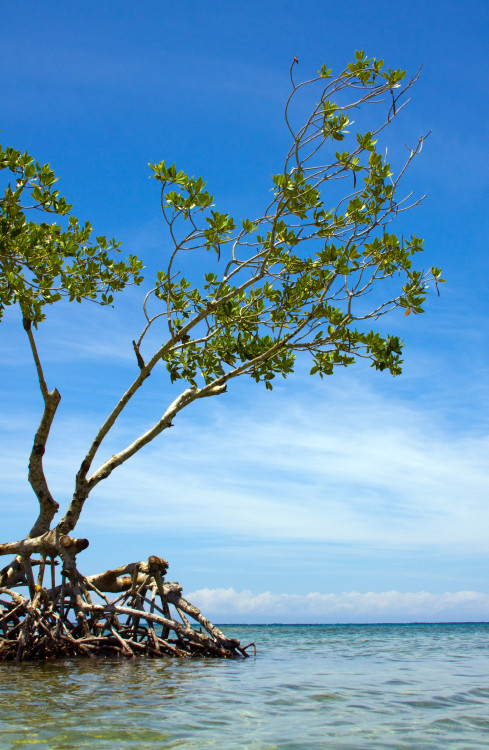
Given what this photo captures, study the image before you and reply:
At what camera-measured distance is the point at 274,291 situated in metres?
10.9

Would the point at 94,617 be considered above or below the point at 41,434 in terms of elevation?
below

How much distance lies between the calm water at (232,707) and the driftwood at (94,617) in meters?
0.71

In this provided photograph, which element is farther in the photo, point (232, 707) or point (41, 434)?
point (41, 434)

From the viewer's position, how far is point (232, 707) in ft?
20.7

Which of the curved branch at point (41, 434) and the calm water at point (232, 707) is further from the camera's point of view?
the curved branch at point (41, 434)

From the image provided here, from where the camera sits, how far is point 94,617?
1110cm

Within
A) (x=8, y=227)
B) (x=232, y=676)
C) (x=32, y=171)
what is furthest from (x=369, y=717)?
(x=32, y=171)

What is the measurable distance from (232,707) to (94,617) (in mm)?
5473

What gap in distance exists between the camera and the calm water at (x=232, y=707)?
486 cm

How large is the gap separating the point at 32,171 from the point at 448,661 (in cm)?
1226

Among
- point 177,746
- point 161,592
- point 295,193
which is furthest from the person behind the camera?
point 161,592

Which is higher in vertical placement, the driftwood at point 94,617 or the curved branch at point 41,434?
the curved branch at point 41,434

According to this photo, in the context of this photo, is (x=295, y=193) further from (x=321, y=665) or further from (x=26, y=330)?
(x=321, y=665)

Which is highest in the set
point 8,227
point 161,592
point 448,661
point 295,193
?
point 295,193
